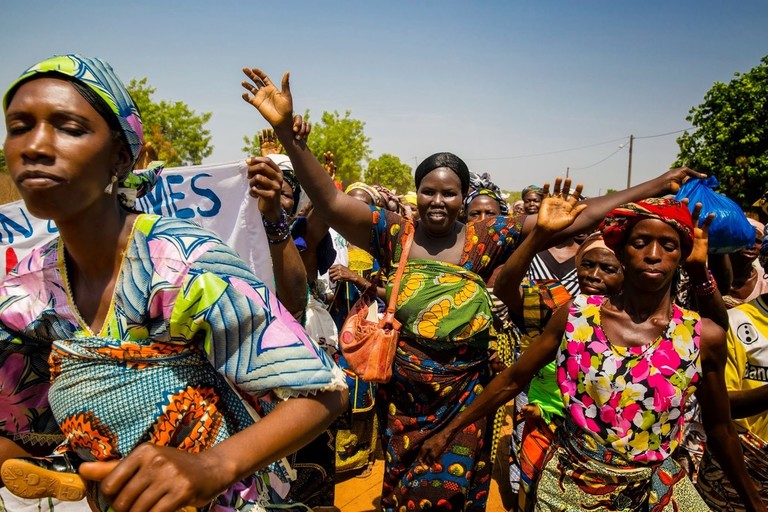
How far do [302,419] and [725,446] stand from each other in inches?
81.7

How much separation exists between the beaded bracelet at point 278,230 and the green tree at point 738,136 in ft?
52.4

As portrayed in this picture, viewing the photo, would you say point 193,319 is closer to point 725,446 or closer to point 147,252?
point 147,252

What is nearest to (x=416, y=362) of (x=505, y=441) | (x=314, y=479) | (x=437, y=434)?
(x=437, y=434)

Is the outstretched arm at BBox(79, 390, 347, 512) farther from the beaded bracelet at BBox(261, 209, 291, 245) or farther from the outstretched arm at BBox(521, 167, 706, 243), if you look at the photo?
the outstretched arm at BBox(521, 167, 706, 243)

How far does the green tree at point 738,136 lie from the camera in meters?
15.4

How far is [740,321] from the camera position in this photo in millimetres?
2732

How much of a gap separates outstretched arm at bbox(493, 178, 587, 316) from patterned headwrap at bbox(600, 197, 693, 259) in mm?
229

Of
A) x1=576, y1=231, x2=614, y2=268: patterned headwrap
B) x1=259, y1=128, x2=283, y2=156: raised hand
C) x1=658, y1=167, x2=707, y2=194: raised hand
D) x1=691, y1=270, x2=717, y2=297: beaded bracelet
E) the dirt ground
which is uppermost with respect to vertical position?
x1=259, y1=128, x2=283, y2=156: raised hand

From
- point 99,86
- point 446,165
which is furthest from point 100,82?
point 446,165

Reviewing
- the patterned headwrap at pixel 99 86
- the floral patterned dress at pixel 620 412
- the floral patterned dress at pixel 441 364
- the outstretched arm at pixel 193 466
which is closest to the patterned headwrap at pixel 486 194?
the floral patterned dress at pixel 441 364

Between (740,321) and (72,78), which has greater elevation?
(72,78)

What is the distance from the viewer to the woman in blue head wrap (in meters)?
1.15

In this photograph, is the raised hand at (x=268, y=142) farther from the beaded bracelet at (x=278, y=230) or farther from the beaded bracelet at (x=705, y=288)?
the beaded bracelet at (x=705, y=288)

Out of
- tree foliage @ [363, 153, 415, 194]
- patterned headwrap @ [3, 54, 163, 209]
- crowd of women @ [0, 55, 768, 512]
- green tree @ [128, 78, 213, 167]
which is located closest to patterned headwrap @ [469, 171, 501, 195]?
crowd of women @ [0, 55, 768, 512]
